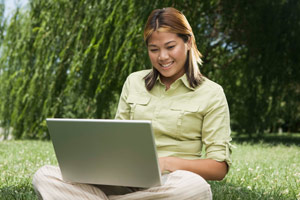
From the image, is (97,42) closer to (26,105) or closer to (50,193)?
(26,105)

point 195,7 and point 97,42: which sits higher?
point 195,7

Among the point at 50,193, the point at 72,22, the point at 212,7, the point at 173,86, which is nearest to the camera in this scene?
the point at 50,193

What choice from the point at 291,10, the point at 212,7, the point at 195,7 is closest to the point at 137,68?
the point at 195,7

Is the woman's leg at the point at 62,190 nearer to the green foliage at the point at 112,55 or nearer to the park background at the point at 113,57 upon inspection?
the park background at the point at 113,57

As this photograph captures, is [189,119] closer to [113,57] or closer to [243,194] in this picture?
[243,194]

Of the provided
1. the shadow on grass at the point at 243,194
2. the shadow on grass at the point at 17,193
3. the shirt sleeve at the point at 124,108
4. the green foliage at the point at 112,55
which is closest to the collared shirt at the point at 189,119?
the shirt sleeve at the point at 124,108

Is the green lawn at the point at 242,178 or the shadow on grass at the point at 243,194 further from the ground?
the shadow on grass at the point at 243,194

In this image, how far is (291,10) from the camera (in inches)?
313

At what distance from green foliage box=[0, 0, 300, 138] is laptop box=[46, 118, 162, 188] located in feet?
17.1

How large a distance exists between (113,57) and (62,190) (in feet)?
17.8

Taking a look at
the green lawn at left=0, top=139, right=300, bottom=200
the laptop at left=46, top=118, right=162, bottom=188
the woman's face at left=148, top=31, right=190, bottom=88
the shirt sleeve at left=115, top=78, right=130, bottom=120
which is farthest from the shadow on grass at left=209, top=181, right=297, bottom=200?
the laptop at left=46, top=118, right=162, bottom=188

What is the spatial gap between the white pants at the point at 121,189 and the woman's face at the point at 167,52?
0.60 meters

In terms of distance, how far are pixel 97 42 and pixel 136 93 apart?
5.14 meters

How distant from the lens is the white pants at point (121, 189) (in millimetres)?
1913
